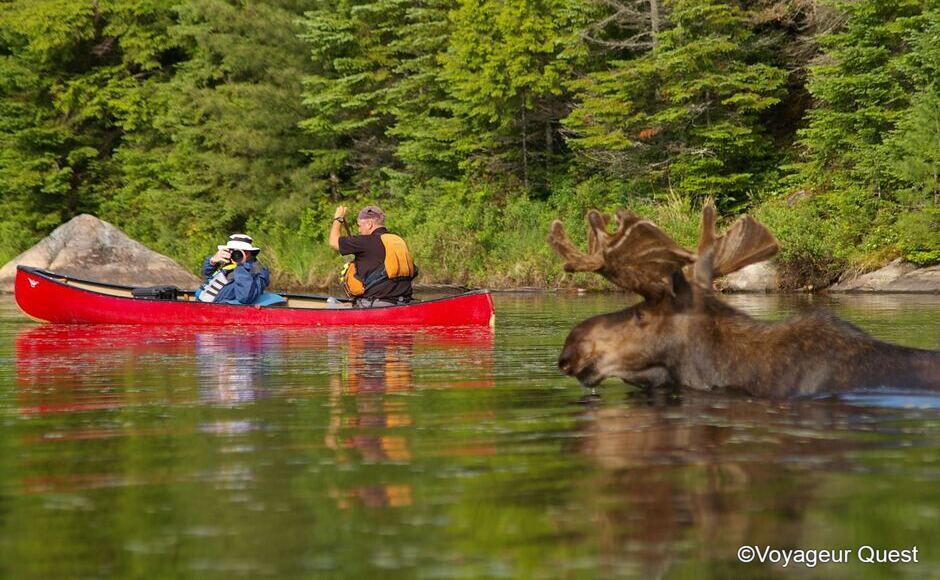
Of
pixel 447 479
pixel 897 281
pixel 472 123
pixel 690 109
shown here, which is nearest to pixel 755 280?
pixel 897 281

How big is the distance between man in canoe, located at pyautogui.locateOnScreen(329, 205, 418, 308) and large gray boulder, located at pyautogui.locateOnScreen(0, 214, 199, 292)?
73.6 ft

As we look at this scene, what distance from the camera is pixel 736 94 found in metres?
40.2

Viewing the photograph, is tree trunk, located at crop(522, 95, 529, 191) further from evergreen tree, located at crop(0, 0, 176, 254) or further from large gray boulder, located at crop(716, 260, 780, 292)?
evergreen tree, located at crop(0, 0, 176, 254)

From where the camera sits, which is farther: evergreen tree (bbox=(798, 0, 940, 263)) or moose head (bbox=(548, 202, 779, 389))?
evergreen tree (bbox=(798, 0, 940, 263))

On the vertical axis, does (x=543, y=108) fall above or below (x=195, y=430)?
above

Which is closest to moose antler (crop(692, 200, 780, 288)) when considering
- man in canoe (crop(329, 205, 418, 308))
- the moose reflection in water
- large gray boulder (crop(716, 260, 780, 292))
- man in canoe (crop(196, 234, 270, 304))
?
the moose reflection in water

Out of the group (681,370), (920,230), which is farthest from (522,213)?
(681,370)

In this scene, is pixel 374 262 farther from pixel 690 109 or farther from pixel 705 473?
pixel 690 109

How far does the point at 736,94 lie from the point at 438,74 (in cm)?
1119

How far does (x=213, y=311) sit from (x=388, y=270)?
2.79 m

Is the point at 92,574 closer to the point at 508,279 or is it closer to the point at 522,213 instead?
the point at 508,279

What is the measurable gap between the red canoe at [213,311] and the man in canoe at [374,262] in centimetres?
48

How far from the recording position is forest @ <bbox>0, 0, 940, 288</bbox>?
36750mm

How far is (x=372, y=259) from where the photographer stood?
70.5ft
